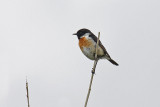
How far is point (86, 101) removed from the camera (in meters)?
4.40

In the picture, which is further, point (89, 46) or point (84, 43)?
point (84, 43)

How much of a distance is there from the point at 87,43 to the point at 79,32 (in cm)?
89

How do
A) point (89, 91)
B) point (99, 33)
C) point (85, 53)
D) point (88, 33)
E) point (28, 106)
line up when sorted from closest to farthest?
point (28, 106) → point (89, 91) → point (99, 33) → point (85, 53) → point (88, 33)

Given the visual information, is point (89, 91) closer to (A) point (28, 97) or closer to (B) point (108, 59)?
(A) point (28, 97)

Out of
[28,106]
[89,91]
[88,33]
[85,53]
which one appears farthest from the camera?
[88,33]

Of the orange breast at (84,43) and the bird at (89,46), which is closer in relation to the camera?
the bird at (89,46)

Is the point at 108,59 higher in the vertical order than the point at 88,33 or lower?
lower

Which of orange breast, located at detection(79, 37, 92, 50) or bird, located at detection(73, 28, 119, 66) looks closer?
bird, located at detection(73, 28, 119, 66)

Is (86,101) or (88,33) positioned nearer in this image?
(86,101)

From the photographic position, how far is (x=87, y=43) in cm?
1125

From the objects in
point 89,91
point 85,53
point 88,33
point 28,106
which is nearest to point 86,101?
point 89,91

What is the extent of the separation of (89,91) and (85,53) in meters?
6.52

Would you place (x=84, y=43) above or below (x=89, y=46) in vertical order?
above

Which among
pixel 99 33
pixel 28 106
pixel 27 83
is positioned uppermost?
pixel 99 33
